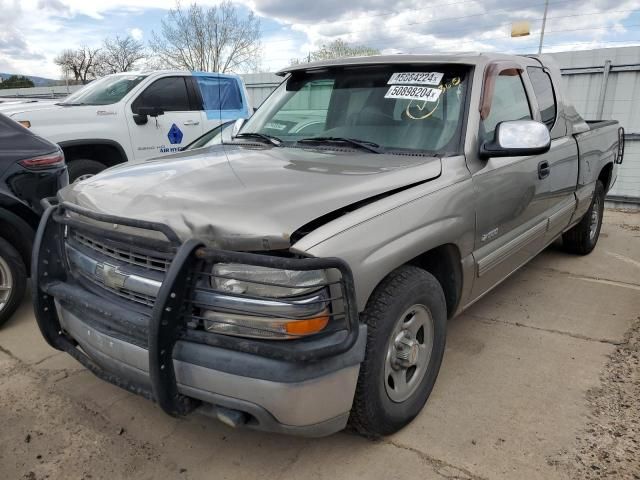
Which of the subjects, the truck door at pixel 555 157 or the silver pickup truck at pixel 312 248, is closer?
the silver pickup truck at pixel 312 248

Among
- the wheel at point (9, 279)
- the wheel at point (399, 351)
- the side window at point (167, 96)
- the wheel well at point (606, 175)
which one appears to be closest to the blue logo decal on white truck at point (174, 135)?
the side window at point (167, 96)

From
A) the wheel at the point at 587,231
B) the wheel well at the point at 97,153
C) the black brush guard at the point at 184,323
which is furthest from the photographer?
the wheel well at the point at 97,153

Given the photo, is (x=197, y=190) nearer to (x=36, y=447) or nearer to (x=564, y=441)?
(x=36, y=447)

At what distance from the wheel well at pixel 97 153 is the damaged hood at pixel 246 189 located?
166 inches

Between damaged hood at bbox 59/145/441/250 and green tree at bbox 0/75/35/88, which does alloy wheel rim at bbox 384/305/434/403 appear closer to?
damaged hood at bbox 59/145/441/250

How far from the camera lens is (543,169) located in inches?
143

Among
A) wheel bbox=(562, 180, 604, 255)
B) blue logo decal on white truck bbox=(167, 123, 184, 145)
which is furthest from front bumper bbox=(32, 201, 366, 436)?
blue logo decal on white truck bbox=(167, 123, 184, 145)

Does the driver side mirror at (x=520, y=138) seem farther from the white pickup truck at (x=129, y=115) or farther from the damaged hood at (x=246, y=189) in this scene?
the white pickup truck at (x=129, y=115)

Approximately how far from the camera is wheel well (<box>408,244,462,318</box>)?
2771 mm

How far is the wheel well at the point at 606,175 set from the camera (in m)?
5.40

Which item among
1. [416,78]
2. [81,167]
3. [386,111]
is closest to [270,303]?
[386,111]

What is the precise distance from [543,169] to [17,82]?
49541mm

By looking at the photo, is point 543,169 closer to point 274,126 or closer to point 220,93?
point 274,126

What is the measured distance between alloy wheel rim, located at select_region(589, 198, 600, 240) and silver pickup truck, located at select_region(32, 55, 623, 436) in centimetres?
219
